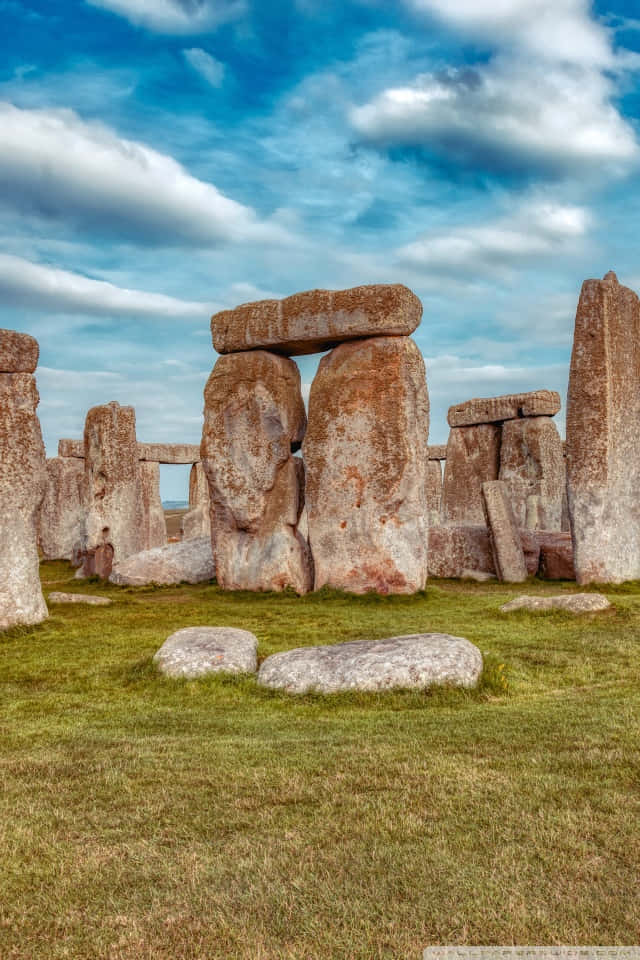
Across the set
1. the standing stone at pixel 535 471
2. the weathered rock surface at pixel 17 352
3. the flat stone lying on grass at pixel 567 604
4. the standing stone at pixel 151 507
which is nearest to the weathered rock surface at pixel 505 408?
the standing stone at pixel 535 471

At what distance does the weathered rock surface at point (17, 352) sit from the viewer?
9570 mm

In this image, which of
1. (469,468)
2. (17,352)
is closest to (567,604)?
(17,352)

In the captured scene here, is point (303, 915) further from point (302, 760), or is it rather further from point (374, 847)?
point (302, 760)

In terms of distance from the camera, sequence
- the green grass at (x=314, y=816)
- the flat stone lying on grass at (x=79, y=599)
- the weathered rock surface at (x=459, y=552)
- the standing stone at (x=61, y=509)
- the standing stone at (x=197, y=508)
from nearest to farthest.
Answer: the green grass at (x=314, y=816) → the flat stone lying on grass at (x=79, y=599) → the weathered rock surface at (x=459, y=552) → the standing stone at (x=61, y=509) → the standing stone at (x=197, y=508)

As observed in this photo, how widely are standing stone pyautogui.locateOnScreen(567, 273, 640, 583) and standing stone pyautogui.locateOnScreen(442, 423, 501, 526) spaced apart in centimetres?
912

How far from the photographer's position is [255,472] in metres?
Result: 14.0

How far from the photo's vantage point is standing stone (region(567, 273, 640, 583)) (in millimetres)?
12844

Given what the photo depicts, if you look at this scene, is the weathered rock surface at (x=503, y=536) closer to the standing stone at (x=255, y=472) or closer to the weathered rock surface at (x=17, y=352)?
the standing stone at (x=255, y=472)

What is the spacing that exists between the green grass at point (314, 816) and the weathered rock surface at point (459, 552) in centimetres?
851

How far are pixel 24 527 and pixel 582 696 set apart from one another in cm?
614

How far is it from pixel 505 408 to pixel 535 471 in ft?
6.21

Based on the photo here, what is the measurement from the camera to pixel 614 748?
462cm

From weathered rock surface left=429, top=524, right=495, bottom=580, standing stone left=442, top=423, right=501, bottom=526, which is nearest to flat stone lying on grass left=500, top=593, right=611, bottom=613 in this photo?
weathered rock surface left=429, top=524, right=495, bottom=580

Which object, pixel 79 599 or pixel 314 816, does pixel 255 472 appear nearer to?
pixel 79 599
